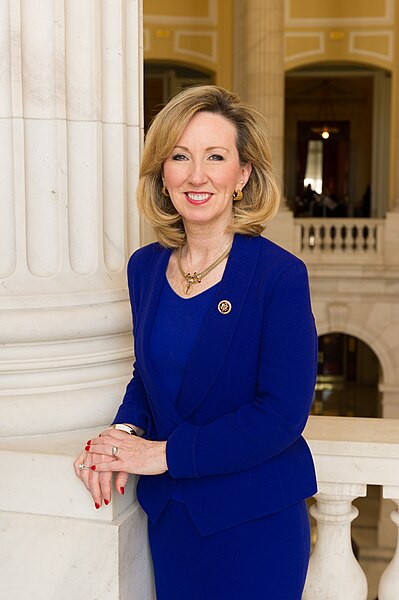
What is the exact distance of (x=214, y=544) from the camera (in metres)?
1.99

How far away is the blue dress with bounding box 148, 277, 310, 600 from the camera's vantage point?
1984mm

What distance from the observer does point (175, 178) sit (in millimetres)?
2043

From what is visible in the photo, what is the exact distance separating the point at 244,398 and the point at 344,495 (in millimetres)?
659

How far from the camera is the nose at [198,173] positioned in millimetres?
2002

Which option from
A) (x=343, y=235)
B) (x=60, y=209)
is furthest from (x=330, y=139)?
(x=60, y=209)

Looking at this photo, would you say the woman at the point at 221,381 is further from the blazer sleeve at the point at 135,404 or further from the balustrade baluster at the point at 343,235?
the balustrade baluster at the point at 343,235

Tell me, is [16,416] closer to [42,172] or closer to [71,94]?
[42,172]

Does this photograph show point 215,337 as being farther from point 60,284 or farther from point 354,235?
point 354,235

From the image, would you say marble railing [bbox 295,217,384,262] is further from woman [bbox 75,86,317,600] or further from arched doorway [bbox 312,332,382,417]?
woman [bbox 75,86,317,600]

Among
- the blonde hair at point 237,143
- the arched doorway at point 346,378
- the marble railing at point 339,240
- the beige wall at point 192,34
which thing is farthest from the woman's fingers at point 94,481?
the arched doorway at point 346,378

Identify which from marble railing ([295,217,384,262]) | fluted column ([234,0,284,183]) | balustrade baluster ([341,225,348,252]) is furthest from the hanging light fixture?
marble railing ([295,217,384,262])

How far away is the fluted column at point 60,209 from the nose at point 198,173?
44 cm

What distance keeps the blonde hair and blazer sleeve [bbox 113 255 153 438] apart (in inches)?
5.7

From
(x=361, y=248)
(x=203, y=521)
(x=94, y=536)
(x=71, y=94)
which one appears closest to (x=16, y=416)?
(x=94, y=536)
